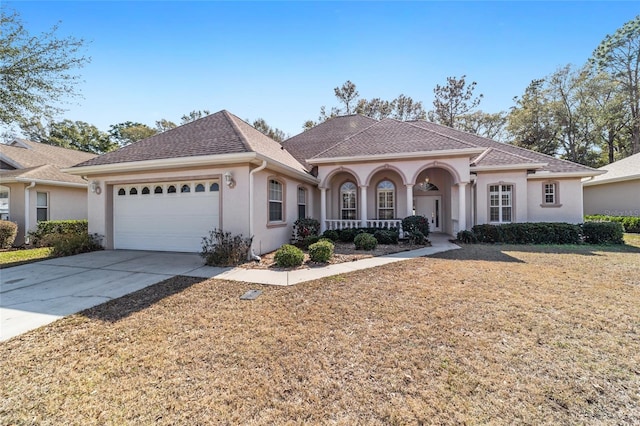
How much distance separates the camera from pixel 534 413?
229 cm

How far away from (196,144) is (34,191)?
9856 mm

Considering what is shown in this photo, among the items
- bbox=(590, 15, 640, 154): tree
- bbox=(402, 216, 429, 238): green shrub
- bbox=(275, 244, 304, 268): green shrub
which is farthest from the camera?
bbox=(590, 15, 640, 154): tree

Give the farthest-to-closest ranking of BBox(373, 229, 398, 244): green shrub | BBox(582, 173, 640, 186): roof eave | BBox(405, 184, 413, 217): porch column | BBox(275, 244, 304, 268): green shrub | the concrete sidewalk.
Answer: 1. BBox(582, 173, 640, 186): roof eave
2. BBox(405, 184, 413, 217): porch column
3. BBox(373, 229, 398, 244): green shrub
4. BBox(275, 244, 304, 268): green shrub
5. the concrete sidewalk

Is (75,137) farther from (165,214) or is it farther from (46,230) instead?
(165,214)

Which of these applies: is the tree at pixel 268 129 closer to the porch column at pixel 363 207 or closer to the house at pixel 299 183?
the house at pixel 299 183

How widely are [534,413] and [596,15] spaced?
605 inches

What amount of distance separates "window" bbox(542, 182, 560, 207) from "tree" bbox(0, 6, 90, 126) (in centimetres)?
2136

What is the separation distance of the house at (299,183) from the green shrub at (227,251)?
36 centimetres

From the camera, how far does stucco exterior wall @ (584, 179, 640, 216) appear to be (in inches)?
637

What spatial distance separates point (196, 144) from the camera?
9.05m

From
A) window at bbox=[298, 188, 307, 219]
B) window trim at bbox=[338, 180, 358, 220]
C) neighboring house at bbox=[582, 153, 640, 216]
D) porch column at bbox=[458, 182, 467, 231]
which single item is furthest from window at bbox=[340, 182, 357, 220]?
neighboring house at bbox=[582, 153, 640, 216]

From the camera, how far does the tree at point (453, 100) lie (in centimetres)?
2886

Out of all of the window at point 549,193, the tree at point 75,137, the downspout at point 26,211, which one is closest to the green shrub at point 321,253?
the window at point 549,193

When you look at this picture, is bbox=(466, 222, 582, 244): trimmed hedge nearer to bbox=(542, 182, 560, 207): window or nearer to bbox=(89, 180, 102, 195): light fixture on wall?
bbox=(542, 182, 560, 207): window
